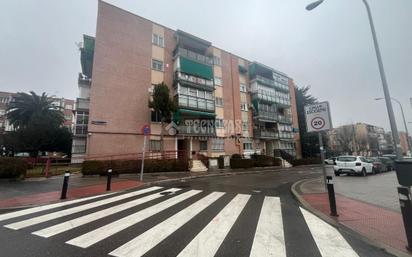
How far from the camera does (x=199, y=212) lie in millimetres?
5875

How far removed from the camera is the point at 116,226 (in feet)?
15.4

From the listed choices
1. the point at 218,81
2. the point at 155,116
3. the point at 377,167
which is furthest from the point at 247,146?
the point at 377,167

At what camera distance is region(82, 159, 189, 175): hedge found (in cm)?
1466

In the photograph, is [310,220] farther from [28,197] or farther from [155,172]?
[155,172]

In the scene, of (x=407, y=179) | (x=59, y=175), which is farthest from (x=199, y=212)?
(x=59, y=175)

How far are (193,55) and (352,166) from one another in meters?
21.1

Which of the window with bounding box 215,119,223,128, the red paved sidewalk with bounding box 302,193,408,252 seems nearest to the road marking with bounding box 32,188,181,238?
the red paved sidewalk with bounding box 302,193,408,252

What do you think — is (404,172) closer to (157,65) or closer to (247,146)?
(157,65)

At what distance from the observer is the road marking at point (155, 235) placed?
135 inches

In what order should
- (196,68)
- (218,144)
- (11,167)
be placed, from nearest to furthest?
(11,167) → (196,68) → (218,144)

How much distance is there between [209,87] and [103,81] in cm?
1271

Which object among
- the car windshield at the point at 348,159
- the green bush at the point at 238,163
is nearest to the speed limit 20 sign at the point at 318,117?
the car windshield at the point at 348,159

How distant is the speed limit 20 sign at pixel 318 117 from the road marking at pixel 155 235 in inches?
216

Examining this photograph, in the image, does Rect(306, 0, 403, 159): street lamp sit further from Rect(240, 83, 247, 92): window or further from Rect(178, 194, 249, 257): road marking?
Rect(240, 83, 247, 92): window
